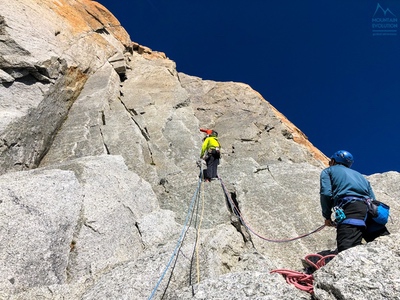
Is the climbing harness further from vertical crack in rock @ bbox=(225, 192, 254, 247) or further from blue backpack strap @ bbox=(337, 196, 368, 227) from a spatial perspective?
blue backpack strap @ bbox=(337, 196, 368, 227)

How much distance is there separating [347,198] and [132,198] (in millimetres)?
5845

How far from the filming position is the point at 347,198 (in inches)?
220

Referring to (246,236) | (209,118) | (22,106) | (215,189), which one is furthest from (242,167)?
(209,118)

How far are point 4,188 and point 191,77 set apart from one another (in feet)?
86.3

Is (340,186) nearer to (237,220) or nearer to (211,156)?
(237,220)

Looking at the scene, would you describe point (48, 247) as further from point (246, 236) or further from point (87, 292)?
point (246, 236)

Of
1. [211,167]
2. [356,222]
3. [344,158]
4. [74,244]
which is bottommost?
[74,244]

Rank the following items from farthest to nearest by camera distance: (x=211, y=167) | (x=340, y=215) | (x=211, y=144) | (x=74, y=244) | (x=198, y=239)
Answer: (x=211, y=144) < (x=211, y=167) < (x=198, y=239) < (x=74, y=244) < (x=340, y=215)

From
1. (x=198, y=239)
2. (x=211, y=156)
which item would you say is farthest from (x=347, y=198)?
(x=211, y=156)

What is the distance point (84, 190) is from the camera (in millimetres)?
7855

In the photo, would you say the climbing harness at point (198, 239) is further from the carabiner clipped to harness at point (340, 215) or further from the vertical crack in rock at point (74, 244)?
the vertical crack in rock at point (74, 244)

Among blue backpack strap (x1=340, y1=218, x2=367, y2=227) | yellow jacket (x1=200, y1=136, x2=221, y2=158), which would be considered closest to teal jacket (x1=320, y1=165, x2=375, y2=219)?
blue backpack strap (x1=340, y1=218, x2=367, y2=227)

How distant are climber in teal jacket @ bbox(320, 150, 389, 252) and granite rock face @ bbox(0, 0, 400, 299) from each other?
0.81 meters

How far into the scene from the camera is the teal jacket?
5684mm
